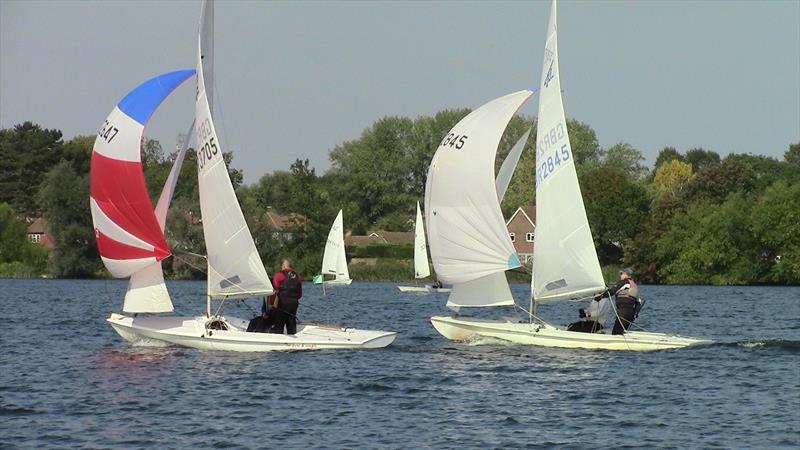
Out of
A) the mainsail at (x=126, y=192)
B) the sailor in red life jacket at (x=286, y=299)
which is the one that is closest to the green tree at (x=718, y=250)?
the sailor in red life jacket at (x=286, y=299)

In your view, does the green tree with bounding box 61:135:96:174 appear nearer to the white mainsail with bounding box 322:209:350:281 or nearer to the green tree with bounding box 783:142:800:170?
the white mainsail with bounding box 322:209:350:281

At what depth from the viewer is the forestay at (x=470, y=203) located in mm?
26328

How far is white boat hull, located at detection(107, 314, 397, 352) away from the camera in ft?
80.2

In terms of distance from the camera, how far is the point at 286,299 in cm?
2462

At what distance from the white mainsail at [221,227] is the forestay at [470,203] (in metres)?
3.89

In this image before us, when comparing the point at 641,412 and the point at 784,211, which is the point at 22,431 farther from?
the point at 784,211

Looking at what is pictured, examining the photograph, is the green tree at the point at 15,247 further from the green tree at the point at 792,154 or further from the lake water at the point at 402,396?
the green tree at the point at 792,154

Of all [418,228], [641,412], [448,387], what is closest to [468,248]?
[448,387]

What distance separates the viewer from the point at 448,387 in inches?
848

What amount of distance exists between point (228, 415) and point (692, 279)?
202 feet

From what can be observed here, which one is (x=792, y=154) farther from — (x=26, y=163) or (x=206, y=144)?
(x=206, y=144)

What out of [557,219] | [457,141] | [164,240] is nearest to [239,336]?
[164,240]

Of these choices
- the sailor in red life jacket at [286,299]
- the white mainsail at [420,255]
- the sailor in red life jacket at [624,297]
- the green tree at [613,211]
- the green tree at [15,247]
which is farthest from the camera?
the green tree at [613,211]

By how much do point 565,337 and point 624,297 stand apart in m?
1.39
